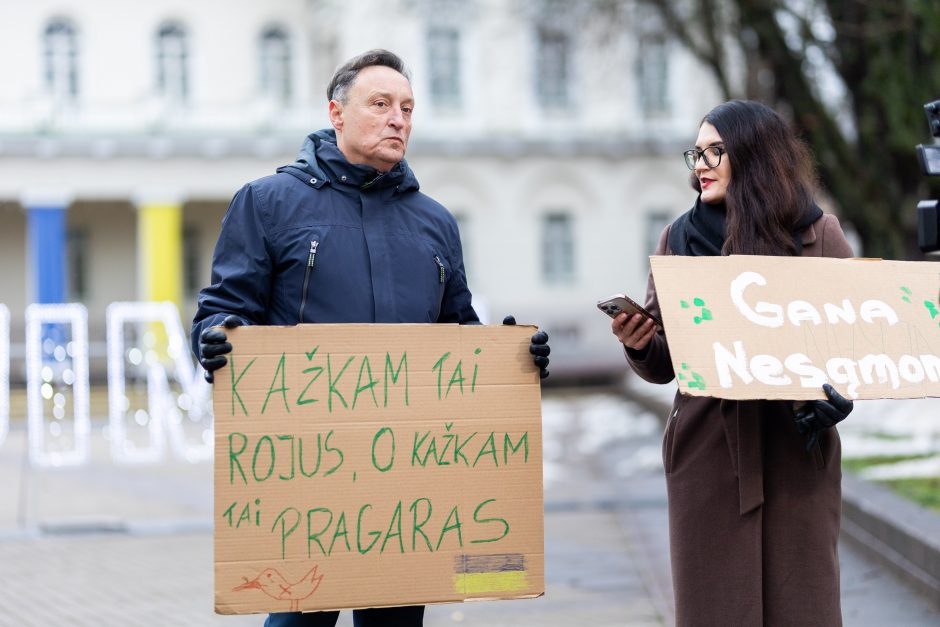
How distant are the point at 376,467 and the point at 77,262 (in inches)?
1287

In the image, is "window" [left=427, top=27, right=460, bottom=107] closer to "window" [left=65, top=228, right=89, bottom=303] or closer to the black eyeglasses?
"window" [left=65, top=228, right=89, bottom=303]

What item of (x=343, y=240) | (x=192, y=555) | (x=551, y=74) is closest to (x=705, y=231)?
(x=343, y=240)

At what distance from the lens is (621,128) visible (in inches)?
1382

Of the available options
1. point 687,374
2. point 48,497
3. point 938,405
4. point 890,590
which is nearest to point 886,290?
point 687,374

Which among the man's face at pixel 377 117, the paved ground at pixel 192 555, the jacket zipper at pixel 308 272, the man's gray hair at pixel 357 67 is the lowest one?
the paved ground at pixel 192 555

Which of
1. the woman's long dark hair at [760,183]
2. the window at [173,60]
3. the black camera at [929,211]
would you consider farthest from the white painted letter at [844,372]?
the window at [173,60]

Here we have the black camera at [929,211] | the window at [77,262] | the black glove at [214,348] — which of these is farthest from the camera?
the window at [77,262]

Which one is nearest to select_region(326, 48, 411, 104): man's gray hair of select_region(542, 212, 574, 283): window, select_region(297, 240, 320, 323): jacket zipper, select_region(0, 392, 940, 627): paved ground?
select_region(297, 240, 320, 323): jacket zipper

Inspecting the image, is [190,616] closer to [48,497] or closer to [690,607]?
[690,607]

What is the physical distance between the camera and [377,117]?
3678 millimetres

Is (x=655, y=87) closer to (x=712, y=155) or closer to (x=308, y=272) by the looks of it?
(x=712, y=155)

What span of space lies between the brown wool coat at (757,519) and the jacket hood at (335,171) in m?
0.83

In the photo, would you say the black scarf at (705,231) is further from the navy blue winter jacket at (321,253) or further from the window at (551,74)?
the window at (551,74)

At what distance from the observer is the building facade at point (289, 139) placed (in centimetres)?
3181
